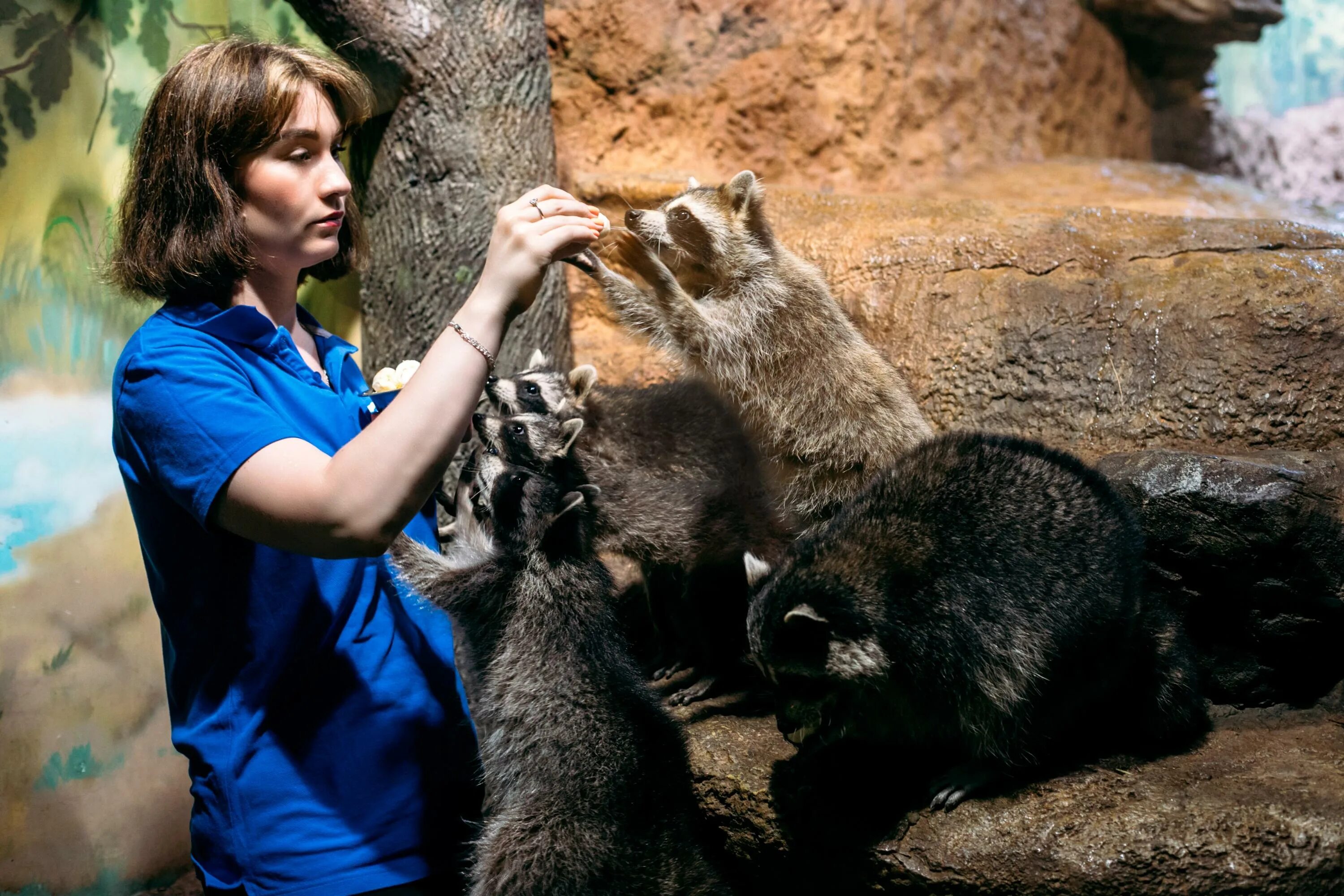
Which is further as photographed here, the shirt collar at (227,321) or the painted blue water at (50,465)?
the painted blue water at (50,465)

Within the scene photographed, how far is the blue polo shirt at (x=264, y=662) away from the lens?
212 cm

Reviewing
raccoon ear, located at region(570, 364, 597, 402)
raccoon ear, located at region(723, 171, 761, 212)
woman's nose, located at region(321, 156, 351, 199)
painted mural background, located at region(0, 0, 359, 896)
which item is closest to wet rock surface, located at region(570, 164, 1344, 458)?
raccoon ear, located at region(723, 171, 761, 212)

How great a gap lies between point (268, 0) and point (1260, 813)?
5.44m

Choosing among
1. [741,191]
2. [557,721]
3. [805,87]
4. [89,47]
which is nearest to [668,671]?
[557,721]

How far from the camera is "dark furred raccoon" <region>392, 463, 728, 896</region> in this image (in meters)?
2.85

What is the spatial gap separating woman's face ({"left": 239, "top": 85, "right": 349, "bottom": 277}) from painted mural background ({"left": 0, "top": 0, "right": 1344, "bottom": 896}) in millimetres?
2080

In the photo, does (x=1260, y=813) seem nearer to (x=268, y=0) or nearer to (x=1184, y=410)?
(x=1184, y=410)

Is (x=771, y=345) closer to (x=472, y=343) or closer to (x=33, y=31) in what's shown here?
(x=472, y=343)

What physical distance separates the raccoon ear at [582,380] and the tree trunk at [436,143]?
77 cm

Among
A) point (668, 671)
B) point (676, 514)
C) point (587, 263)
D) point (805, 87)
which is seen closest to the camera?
point (587, 263)

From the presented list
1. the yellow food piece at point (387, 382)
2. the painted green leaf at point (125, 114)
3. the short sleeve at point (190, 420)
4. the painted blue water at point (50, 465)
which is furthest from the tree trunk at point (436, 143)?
the short sleeve at point (190, 420)

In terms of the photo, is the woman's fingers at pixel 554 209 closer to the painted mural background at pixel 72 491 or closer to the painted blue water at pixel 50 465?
the painted mural background at pixel 72 491

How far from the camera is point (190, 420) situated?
200 centimetres

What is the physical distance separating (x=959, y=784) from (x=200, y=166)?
2650 millimetres
